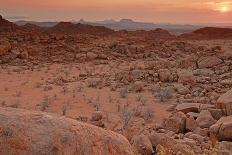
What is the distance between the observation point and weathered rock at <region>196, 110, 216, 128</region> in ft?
23.1

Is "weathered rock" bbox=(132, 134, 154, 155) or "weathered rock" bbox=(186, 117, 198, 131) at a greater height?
"weathered rock" bbox=(132, 134, 154, 155)

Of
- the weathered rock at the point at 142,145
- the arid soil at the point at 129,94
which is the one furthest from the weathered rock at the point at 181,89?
the weathered rock at the point at 142,145

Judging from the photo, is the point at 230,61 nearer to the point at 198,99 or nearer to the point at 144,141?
the point at 198,99

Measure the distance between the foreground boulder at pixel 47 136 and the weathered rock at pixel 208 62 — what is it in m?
10.6

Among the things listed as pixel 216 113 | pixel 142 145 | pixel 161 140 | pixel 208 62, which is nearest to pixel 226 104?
pixel 216 113

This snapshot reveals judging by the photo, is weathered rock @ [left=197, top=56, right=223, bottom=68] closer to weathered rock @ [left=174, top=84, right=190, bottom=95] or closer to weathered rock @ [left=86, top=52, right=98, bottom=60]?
weathered rock @ [left=174, top=84, right=190, bottom=95]

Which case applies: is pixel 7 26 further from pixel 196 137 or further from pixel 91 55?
pixel 196 137

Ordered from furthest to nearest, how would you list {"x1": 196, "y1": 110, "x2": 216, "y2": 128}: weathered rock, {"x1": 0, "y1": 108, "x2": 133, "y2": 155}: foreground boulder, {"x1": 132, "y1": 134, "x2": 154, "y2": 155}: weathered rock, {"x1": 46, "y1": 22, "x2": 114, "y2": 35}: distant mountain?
{"x1": 46, "y1": 22, "x2": 114, "y2": 35}: distant mountain
{"x1": 196, "y1": 110, "x2": 216, "y2": 128}: weathered rock
{"x1": 132, "y1": 134, "x2": 154, "y2": 155}: weathered rock
{"x1": 0, "y1": 108, "x2": 133, "y2": 155}: foreground boulder

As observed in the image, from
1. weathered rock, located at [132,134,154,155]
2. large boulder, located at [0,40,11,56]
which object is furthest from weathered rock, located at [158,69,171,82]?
large boulder, located at [0,40,11,56]

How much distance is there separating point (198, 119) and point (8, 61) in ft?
41.5

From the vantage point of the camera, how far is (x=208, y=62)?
1390 cm

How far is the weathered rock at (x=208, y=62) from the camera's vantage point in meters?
13.8

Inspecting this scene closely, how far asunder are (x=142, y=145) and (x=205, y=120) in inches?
88.7

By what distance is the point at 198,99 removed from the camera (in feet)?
31.5
